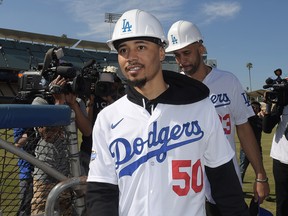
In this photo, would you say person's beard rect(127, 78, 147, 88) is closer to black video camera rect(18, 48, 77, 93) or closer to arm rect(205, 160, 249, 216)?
arm rect(205, 160, 249, 216)

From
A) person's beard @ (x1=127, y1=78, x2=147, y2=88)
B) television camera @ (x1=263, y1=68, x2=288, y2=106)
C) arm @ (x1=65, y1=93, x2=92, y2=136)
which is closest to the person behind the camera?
person's beard @ (x1=127, y1=78, x2=147, y2=88)

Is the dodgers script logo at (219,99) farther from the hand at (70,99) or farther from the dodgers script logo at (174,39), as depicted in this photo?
the hand at (70,99)

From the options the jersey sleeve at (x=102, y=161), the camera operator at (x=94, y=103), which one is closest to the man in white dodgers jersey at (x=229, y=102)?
the camera operator at (x=94, y=103)

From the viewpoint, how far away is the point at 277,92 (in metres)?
4.03

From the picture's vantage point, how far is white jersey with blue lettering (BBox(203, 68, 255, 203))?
303 centimetres

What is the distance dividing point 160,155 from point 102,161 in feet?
0.91

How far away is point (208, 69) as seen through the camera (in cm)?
316

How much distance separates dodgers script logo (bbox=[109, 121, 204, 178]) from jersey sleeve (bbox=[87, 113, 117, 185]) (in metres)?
0.03

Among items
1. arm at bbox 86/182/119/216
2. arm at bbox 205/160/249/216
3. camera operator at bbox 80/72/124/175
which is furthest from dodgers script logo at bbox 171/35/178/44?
arm at bbox 86/182/119/216

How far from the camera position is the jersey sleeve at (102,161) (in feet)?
5.62

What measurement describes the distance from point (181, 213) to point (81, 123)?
211 cm

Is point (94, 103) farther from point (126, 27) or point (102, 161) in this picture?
point (102, 161)

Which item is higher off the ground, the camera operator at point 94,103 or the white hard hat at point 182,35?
the white hard hat at point 182,35

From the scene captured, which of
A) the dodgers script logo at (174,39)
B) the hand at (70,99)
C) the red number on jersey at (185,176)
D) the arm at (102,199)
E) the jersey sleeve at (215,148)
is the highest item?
the dodgers script logo at (174,39)
